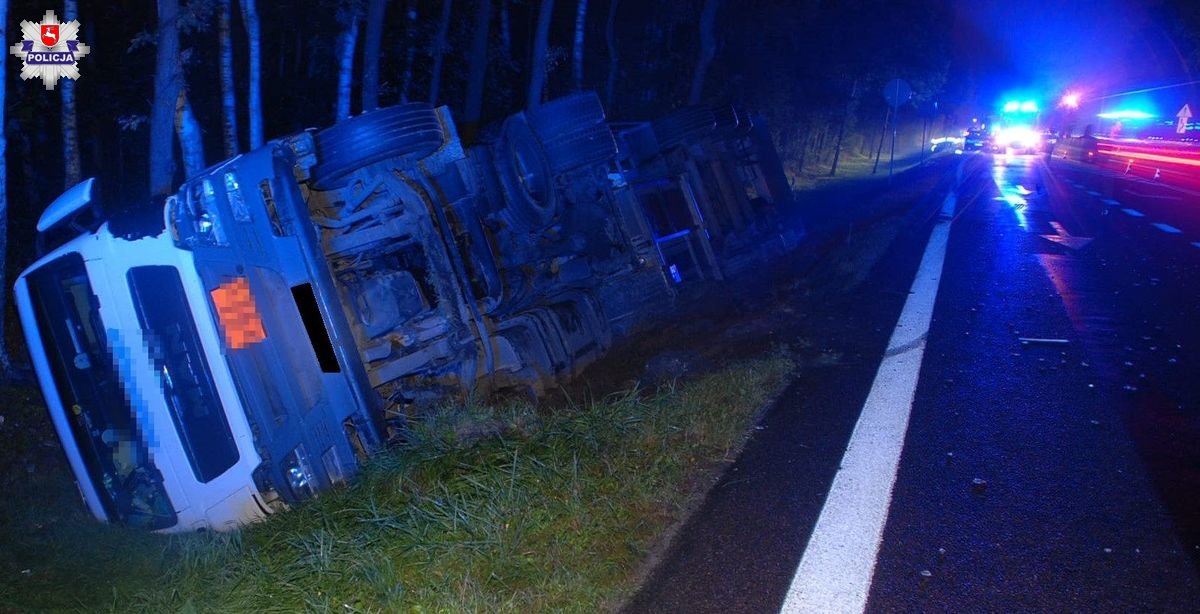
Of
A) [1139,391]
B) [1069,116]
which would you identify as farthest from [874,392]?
[1069,116]

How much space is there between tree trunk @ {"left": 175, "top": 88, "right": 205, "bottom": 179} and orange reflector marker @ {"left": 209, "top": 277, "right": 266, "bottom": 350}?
A: 5.28 metres

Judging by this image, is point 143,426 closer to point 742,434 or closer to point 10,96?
point 742,434

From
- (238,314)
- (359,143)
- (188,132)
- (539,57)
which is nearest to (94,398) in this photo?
(238,314)

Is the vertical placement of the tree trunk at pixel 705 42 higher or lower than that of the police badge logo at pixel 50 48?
lower

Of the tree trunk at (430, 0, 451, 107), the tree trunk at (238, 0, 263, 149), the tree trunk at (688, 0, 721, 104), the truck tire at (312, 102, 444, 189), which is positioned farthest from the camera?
the tree trunk at (688, 0, 721, 104)

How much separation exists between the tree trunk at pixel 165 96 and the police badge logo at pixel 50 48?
93.8 inches

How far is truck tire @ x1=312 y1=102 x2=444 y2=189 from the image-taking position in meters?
4.94

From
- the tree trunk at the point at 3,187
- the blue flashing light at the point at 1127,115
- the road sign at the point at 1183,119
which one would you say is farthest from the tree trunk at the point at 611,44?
the blue flashing light at the point at 1127,115

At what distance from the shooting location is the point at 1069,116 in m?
42.6

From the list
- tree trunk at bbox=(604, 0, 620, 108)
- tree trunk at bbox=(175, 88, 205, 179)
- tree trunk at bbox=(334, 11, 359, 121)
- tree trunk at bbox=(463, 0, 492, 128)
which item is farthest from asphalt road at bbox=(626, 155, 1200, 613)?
tree trunk at bbox=(604, 0, 620, 108)

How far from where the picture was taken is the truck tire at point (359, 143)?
16.2 feet

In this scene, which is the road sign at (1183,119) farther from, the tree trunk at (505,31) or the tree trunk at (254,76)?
the tree trunk at (254,76)

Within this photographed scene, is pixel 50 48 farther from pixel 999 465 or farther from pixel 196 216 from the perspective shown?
pixel 999 465

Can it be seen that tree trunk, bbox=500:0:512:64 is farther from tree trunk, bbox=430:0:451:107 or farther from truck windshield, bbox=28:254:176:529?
truck windshield, bbox=28:254:176:529
